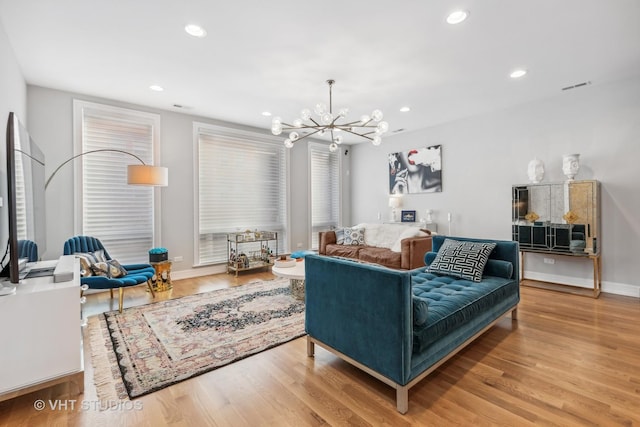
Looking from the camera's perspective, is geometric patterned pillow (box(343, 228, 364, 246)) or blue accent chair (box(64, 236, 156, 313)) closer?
blue accent chair (box(64, 236, 156, 313))

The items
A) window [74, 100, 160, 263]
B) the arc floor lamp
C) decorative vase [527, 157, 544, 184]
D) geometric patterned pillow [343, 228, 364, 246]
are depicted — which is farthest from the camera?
geometric patterned pillow [343, 228, 364, 246]

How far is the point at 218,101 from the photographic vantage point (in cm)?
434

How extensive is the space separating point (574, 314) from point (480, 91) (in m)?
2.96

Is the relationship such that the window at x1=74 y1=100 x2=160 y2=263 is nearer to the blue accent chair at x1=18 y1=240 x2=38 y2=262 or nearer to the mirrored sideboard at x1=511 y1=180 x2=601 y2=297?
the blue accent chair at x1=18 y1=240 x2=38 y2=262

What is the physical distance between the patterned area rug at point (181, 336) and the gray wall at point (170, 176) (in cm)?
137

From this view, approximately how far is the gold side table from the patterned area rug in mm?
578

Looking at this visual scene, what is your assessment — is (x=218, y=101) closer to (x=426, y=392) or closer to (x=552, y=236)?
(x=426, y=392)

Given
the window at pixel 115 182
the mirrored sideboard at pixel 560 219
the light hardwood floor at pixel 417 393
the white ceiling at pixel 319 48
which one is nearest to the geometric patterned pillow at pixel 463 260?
the light hardwood floor at pixel 417 393

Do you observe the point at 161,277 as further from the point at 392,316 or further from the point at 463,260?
the point at 463,260

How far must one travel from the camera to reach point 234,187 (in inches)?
216

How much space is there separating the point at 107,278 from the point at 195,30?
2.71 meters

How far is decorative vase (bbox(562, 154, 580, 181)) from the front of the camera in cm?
392

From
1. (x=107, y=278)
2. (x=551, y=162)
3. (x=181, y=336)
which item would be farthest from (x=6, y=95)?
(x=551, y=162)

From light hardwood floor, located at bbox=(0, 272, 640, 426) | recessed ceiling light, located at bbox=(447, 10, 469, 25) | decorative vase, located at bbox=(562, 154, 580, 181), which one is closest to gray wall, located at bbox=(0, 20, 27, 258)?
light hardwood floor, located at bbox=(0, 272, 640, 426)
